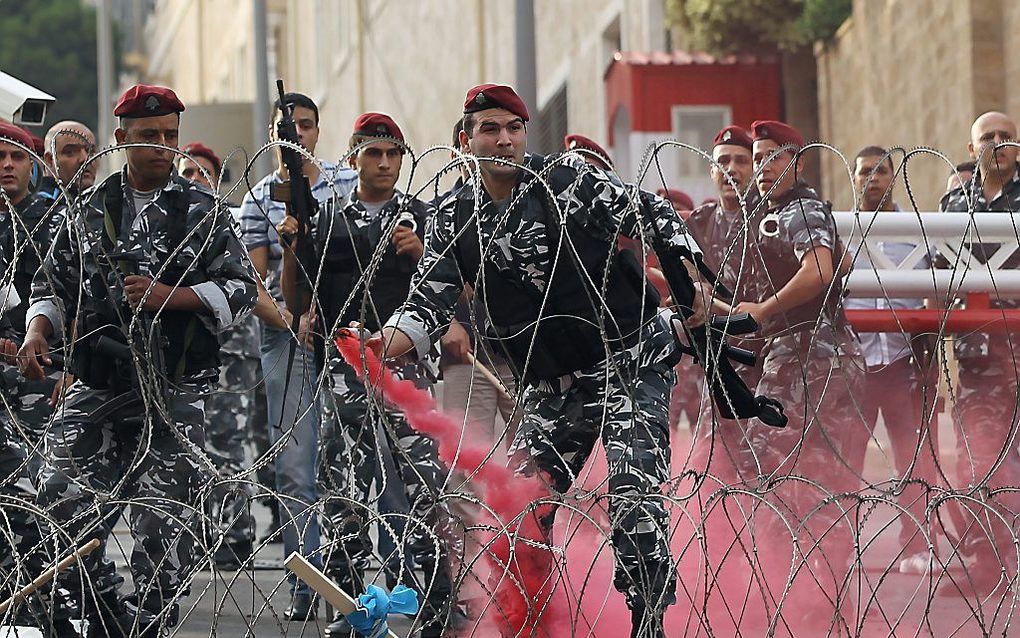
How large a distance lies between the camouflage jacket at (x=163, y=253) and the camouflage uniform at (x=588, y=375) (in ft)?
1.64

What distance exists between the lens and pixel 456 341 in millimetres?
6094

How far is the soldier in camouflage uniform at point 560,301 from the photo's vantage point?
4.54 meters

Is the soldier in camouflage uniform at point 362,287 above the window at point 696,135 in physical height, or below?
below

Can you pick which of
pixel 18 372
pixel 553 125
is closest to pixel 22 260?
pixel 18 372

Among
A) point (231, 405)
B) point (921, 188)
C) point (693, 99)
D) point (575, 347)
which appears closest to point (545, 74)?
point (693, 99)

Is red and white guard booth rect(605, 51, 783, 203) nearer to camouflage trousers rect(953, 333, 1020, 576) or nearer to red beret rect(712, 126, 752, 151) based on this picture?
red beret rect(712, 126, 752, 151)

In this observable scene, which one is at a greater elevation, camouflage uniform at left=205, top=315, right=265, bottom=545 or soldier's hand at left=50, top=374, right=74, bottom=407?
soldier's hand at left=50, top=374, right=74, bottom=407

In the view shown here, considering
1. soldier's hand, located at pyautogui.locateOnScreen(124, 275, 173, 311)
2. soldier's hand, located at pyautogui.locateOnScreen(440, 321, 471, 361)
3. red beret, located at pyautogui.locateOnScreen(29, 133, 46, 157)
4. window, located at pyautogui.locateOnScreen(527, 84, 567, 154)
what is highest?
window, located at pyautogui.locateOnScreen(527, 84, 567, 154)

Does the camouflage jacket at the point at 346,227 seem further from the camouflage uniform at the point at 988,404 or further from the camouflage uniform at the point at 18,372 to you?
the camouflage uniform at the point at 988,404

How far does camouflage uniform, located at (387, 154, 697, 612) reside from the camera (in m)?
4.45

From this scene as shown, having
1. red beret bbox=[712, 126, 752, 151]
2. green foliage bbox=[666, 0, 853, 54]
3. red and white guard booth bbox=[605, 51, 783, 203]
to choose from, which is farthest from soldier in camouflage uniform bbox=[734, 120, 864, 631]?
red and white guard booth bbox=[605, 51, 783, 203]

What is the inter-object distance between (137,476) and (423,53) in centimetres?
2037

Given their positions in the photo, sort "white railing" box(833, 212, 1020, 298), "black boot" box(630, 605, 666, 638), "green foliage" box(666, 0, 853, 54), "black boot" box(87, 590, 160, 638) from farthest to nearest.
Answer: "green foliage" box(666, 0, 853, 54) < "white railing" box(833, 212, 1020, 298) < "black boot" box(87, 590, 160, 638) < "black boot" box(630, 605, 666, 638)

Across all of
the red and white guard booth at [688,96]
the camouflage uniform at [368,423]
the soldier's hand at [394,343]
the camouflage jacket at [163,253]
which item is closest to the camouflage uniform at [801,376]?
the camouflage uniform at [368,423]
